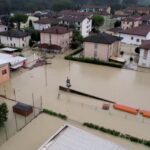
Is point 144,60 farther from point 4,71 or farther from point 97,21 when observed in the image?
point 97,21

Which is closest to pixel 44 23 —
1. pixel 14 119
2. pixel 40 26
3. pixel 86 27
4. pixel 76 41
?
pixel 40 26

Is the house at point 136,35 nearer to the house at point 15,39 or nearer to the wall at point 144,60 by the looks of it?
the wall at point 144,60

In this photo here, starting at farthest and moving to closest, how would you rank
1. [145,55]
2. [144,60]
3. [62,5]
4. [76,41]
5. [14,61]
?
1. [62,5]
2. [76,41]
3. [144,60]
4. [145,55]
5. [14,61]

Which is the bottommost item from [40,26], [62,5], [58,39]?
[58,39]

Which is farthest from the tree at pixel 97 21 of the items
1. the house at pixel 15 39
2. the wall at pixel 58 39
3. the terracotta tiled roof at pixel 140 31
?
the house at pixel 15 39

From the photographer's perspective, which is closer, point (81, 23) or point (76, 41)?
point (76, 41)

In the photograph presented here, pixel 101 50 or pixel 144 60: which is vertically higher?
pixel 101 50

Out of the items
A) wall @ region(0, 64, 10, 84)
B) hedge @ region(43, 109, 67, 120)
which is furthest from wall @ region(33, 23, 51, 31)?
hedge @ region(43, 109, 67, 120)

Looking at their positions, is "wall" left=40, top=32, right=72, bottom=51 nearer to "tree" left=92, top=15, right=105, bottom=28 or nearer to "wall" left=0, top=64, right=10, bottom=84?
"wall" left=0, top=64, right=10, bottom=84
